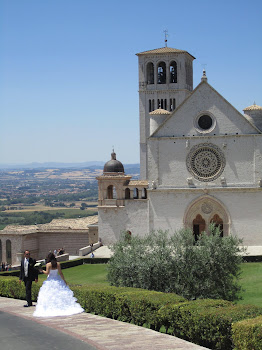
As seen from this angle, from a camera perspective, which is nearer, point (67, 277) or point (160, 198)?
point (67, 277)

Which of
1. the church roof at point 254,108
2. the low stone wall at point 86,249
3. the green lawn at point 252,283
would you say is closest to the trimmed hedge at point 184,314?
the green lawn at point 252,283

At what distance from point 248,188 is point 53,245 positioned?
18741 millimetres

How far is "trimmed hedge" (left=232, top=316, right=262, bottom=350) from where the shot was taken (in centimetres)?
1430

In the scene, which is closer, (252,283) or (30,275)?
(30,275)

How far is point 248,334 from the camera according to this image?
47.8 ft

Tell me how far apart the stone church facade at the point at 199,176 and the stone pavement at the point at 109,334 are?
1315 inches

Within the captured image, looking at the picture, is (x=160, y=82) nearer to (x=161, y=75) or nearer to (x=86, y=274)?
(x=161, y=75)

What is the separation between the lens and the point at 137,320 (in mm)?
19047

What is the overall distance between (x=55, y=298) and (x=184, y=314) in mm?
3954

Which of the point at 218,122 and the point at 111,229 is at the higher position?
the point at 218,122

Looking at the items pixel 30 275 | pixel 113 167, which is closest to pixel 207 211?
pixel 113 167

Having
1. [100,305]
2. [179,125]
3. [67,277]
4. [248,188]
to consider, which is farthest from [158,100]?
[100,305]

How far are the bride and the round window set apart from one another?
34.0m

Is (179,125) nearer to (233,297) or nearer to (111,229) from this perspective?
Answer: (111,229)
